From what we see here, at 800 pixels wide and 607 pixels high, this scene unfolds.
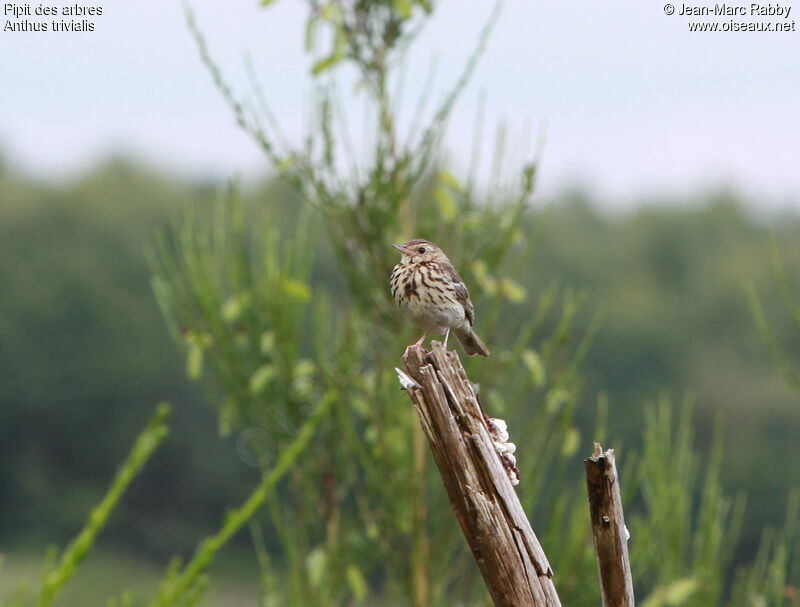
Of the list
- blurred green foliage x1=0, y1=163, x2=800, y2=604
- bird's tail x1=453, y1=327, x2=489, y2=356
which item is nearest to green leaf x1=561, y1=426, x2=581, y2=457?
bird's tail x1=453, y1=327, x2=489, y2=356

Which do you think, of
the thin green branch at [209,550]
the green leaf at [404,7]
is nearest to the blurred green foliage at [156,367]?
the green leaf at [404,7]

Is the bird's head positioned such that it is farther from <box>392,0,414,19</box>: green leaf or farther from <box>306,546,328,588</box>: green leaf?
<box>306,546,328,588</box>: green leaf

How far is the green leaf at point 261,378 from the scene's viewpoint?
22.3 ft

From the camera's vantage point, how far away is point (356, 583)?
6914mm

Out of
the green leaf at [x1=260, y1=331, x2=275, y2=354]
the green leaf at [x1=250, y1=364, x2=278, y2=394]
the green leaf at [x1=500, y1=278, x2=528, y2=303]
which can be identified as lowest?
the green leaf at [x1=250, y1=364, x2=278, y2=394]

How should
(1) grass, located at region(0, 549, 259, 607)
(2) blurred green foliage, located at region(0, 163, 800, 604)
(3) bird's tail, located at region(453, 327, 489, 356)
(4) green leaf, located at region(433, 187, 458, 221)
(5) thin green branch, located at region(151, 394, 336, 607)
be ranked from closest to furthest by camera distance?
(5) thin green branch, located at region(151, 394, 336, 607) → (3) bird's tail, located at region(453, 327, 489, 356) → (4) green leaf, located at region(433, 187, 458, 221) → (1) grass, located at region(0, 549, 259, 607) → (2) blurred green foliage, located at region(0, 163, 800, 604)

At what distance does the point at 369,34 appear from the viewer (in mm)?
6973

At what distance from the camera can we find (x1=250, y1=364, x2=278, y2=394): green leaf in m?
6.80

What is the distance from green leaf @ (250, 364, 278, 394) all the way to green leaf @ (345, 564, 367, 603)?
1.07 m

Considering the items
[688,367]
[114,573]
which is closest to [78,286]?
[114,573]

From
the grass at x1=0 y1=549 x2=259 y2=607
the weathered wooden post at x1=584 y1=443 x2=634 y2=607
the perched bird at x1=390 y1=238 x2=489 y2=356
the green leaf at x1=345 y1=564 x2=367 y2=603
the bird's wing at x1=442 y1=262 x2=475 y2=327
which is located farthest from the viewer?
the grass at x1=0 y1=549 x2=259 y2=607

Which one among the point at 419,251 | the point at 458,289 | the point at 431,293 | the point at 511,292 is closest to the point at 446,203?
the point at 511,292

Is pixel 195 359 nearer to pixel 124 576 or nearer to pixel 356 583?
pixel 356 583

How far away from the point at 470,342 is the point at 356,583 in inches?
66.2
